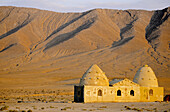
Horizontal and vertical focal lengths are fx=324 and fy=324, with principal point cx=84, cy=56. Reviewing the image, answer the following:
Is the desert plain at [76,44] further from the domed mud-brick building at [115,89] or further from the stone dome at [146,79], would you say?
the domed mud-brick building at [115,89]

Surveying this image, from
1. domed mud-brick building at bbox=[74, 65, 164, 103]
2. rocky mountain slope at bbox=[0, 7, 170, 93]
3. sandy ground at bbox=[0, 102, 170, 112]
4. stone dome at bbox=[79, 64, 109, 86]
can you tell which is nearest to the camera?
sandy ground at bbox=[0, 102, 170, 112]

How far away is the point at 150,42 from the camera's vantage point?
95.4m

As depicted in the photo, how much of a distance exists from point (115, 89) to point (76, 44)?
6660 centimetres

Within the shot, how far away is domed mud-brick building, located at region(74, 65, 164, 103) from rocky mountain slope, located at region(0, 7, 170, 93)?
29164mm

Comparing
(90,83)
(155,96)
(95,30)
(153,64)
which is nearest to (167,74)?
(153,64)

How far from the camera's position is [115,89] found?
2884 cm

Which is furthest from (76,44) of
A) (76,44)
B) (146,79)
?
(146,79)

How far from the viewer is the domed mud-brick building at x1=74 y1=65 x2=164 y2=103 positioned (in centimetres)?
2784

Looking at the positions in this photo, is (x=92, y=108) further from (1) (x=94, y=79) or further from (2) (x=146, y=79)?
(2) (x=146, y=79)

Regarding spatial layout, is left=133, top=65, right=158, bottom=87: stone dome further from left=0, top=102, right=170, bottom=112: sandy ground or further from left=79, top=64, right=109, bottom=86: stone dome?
left=0, top=102, right=170, bottom=112: sandy ground

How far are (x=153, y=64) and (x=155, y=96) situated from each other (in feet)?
160

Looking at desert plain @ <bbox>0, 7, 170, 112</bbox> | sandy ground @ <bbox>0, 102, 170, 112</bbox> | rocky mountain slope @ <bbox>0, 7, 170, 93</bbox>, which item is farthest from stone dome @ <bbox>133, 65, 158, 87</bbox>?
desert plain @ <bbox>0, 7, 170, 112</bbox>

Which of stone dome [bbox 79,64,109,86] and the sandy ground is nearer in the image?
the sandy ground

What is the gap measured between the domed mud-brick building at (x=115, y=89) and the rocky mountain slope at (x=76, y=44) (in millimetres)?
29164
